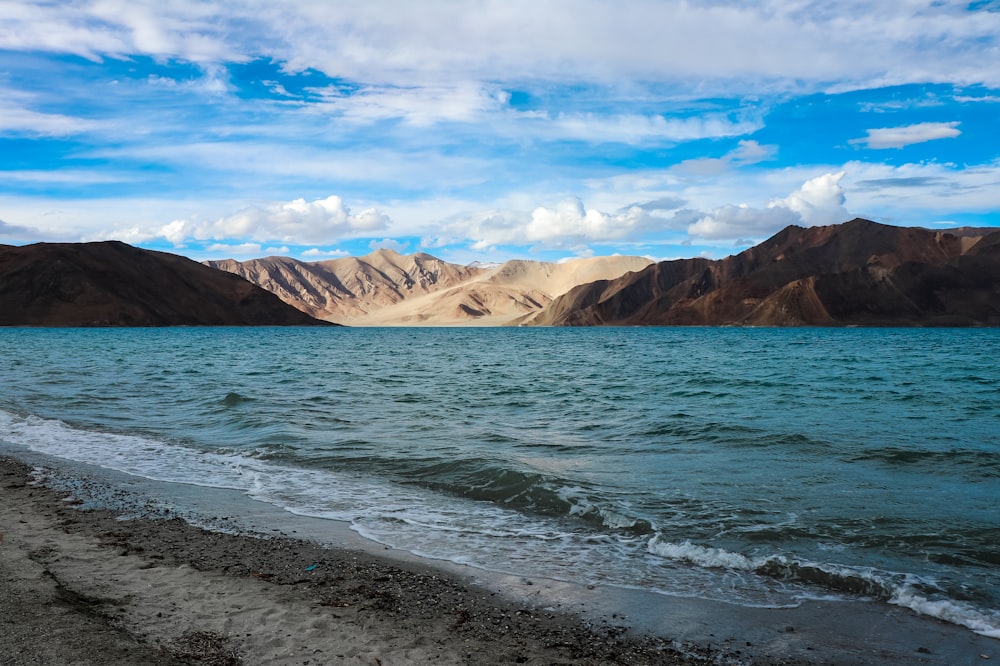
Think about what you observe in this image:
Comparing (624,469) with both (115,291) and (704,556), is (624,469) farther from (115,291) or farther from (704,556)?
(115,291)

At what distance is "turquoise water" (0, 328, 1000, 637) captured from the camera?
756cm

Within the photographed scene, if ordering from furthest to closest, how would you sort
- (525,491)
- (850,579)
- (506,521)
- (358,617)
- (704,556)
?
(525,491), (506,521), (704,556), (850,579), (358,617)

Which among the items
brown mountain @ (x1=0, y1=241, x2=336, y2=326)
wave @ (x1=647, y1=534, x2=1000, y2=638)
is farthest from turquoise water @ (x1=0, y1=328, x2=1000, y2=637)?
brown mountain @ (x1=0, y1=241, x2=336, y2=326)

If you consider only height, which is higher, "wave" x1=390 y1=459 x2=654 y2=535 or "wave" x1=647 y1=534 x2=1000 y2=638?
"wave" x1=647 y1=534 x2=1000 y2=638

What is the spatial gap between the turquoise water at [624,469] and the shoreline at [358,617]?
1.99 feet

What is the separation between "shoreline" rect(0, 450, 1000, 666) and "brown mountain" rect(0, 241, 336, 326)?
160256 millimetres

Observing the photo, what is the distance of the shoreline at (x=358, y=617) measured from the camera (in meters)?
4.99

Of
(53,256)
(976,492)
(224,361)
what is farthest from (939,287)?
(53,256)

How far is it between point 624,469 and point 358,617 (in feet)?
25.3

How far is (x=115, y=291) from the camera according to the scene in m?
156

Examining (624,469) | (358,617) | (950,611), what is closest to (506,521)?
(624,469)

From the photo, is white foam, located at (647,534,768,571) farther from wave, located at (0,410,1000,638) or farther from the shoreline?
the shoreline

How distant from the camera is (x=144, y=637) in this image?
5.06 meters

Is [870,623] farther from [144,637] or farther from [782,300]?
[782,300]
